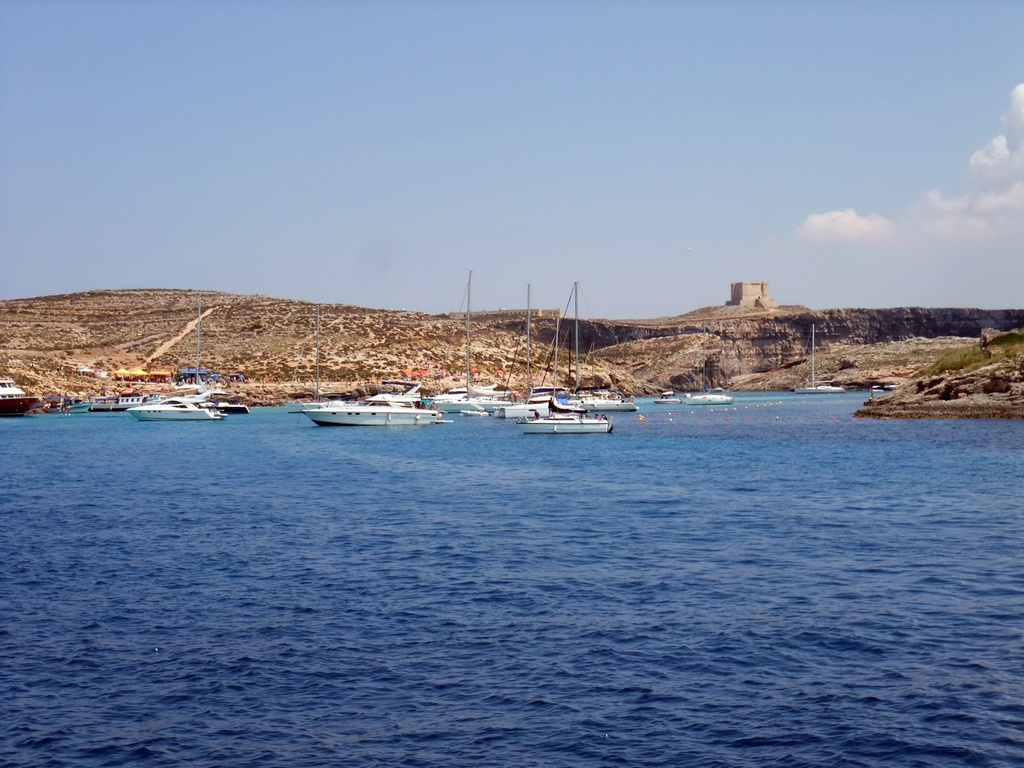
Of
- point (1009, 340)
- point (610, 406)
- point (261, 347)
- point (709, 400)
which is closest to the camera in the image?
point (1009, 340)

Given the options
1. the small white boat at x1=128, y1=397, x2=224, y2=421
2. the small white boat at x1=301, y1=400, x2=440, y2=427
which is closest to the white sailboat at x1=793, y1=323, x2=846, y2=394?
the small white boat at x1=301, y1=400, x2=440, y2=427

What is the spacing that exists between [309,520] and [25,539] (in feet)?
24.7

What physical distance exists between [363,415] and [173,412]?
20.8m

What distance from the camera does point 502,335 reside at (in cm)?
16762

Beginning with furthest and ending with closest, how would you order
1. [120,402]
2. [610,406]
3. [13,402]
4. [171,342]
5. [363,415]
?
[171,342]
[120,402]
[610,406]
[13,402]
[363,415]

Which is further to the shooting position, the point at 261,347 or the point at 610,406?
the point at 261,347

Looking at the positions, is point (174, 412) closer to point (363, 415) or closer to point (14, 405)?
point (14, 405)

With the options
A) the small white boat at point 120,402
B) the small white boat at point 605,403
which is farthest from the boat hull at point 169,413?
the small white boat at point 605,403

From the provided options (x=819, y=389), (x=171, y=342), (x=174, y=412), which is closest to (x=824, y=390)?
(x=819, y=389)

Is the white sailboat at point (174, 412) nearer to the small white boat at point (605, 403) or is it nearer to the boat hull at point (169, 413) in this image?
the boat hull at point (169, 413)

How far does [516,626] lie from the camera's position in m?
17.3

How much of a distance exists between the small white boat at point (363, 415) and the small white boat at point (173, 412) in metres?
16.0

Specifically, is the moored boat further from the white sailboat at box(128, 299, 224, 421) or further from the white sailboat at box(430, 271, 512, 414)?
the white sailboat at box(430, 271, 512, 414)

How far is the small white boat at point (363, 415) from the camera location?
3221 inches
